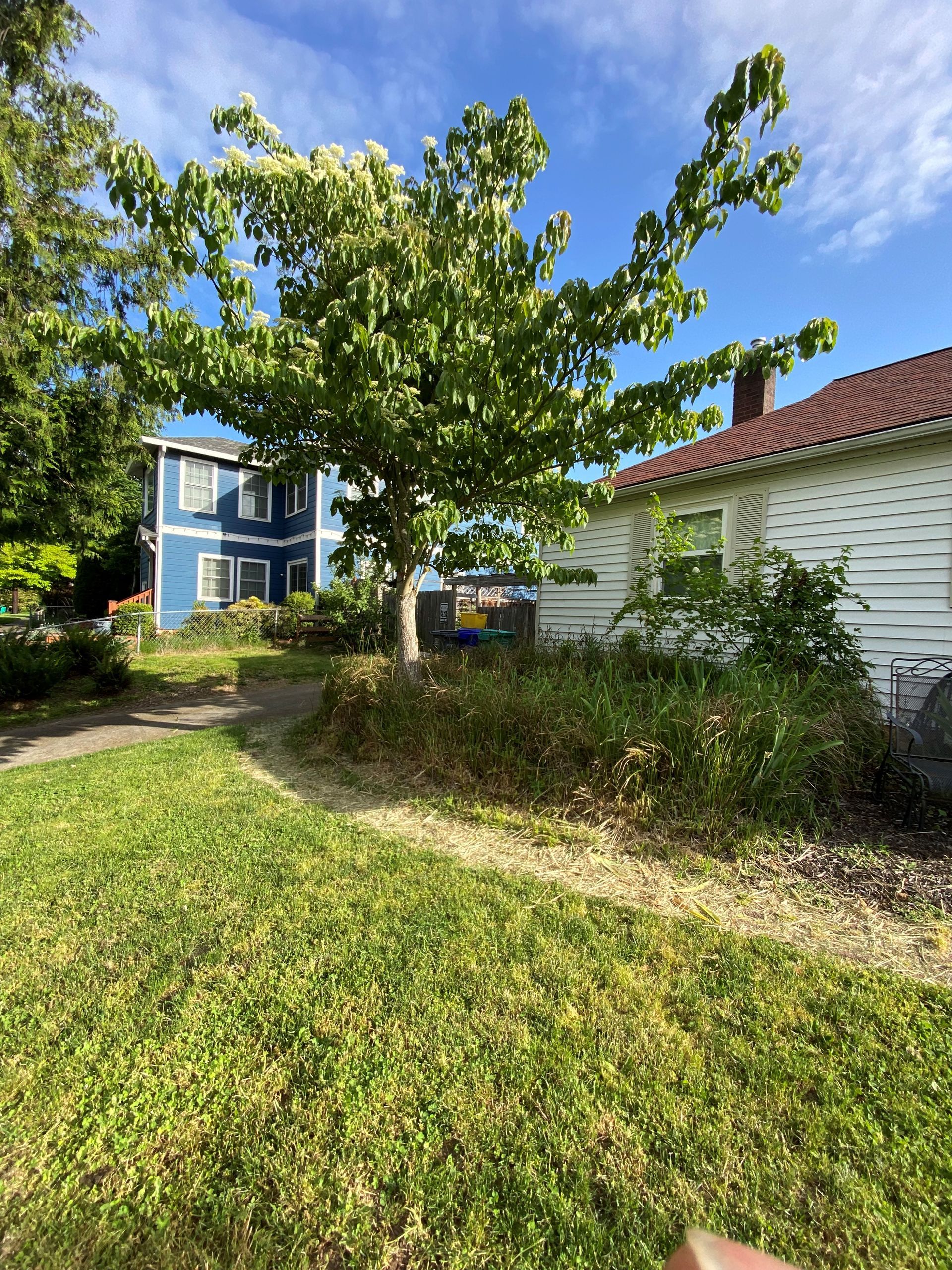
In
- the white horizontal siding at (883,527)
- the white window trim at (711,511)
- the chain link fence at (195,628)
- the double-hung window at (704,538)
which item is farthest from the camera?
the chain link fence at (195,628)

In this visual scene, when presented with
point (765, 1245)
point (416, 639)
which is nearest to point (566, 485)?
point (416, 639)

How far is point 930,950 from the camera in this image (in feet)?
7.38

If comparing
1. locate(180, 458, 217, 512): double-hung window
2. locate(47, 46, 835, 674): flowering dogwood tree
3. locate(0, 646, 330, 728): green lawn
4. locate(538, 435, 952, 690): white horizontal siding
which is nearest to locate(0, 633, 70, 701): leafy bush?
locate(0, 646, 330, 728): green lawn

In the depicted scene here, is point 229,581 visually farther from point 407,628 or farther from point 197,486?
point 407,628

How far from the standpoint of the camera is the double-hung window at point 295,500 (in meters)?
16.9

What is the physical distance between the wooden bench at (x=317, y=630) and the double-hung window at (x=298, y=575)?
2.60 meters

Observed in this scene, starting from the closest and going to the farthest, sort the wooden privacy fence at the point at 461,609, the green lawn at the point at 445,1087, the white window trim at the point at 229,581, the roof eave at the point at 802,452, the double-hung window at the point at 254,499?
1. the green lawn at the point at 445,1087
2. the roof eave at the point at 802,452
3. the wooden privacy fence at the point at 461,609
4. the white window trim at the point at 229,581
5. the double-hung window at the point at 254,499

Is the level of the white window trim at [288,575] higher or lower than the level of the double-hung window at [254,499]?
lower

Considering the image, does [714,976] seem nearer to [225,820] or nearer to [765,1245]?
[765,1245]

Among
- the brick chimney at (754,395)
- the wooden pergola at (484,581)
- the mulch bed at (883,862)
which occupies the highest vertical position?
the brick chimney at (754,395)

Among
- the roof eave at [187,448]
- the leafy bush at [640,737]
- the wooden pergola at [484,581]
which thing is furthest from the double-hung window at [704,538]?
the roof eave at [187,448]

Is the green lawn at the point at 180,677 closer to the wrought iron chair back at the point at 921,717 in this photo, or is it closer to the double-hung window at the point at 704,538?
the double-hung window at the point at 704,538

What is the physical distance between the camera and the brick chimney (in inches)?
377

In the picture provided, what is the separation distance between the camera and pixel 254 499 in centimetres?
1788
